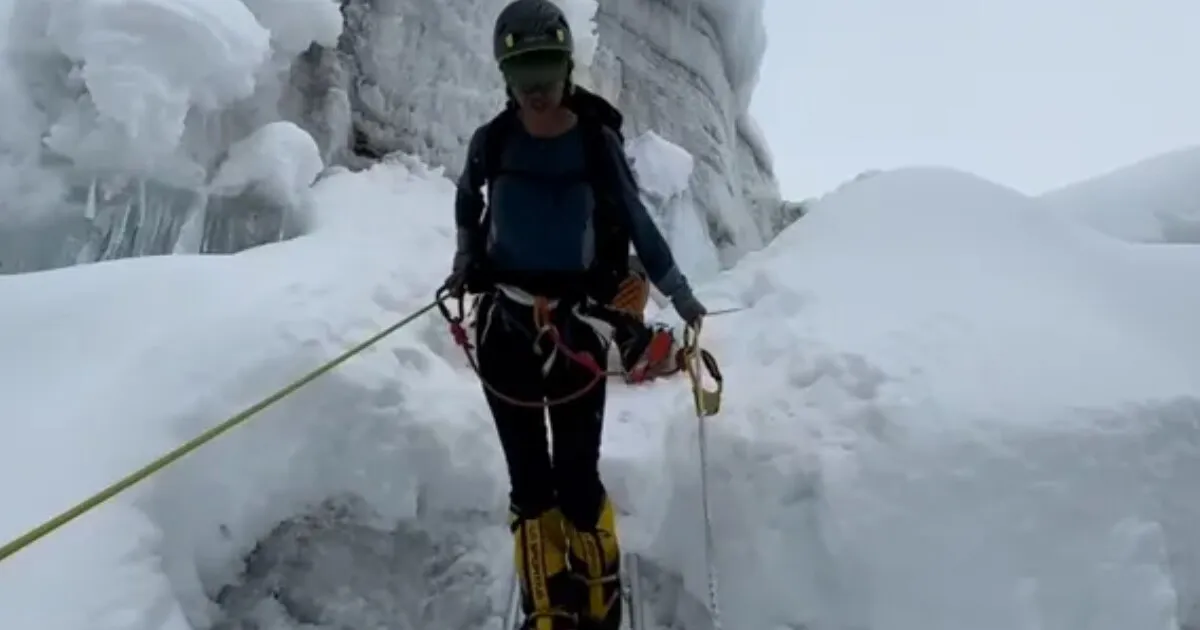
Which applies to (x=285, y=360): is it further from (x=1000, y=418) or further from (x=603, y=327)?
(x=1000, y=418)

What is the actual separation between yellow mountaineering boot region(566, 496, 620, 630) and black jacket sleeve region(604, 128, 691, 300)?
2.53 ft

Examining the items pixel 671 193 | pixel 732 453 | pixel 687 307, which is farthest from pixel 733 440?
pixel 671 193

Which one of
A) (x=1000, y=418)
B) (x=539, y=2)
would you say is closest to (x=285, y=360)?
(x=539, y=2)

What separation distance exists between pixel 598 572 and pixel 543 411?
52 centimetres

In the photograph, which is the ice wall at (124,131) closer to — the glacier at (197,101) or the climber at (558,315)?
the glacier at (197,101)

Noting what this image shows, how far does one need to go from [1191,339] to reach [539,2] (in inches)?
105

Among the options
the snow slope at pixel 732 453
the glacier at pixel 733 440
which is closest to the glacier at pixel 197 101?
the glacier at pixel 733 440

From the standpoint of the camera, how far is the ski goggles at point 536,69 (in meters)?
2.88

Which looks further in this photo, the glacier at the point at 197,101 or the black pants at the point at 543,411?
the glacier at the point at 197,101

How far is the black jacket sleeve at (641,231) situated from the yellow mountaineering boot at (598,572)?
772 millimetres

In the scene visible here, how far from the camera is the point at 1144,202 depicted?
7.41 meters

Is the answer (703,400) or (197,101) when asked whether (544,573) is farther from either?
(197,101)

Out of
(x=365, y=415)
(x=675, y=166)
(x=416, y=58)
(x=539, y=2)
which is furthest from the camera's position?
(x=675, y=166)

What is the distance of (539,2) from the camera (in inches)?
116
